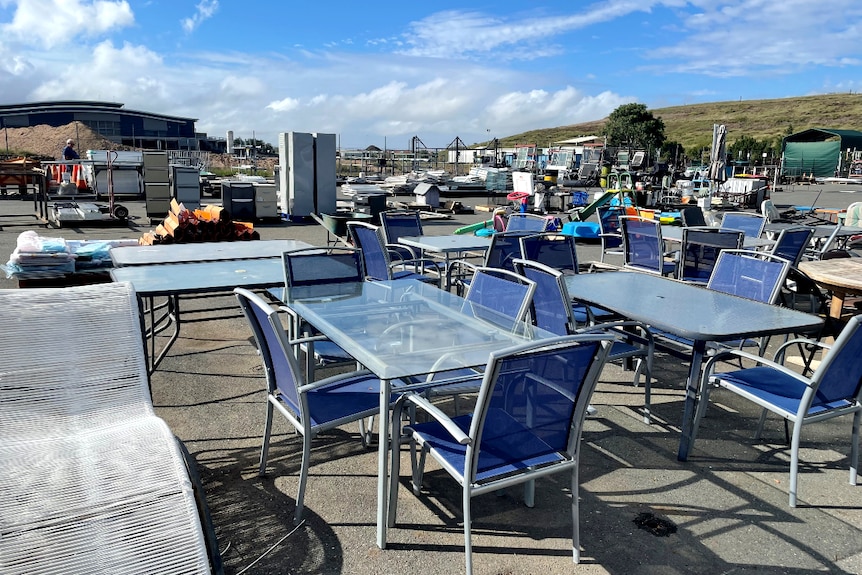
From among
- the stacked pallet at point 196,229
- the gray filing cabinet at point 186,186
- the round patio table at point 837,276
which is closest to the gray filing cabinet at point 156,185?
the gray filing cabinet at point 186,186

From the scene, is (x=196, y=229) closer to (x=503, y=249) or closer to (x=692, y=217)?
(x=503, y=249)

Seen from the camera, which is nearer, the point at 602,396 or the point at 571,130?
the point at 602,396

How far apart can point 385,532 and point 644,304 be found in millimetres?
2112

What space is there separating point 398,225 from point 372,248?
5.62 ft

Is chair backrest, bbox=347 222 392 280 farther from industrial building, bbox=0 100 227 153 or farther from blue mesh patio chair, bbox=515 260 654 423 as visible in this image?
industrial building, bbox=0 100 227 153

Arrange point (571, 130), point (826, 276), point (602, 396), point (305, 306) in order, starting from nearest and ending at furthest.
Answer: point (305, 306) < point (602, 396) < point (826, 276) < point (571, 130)

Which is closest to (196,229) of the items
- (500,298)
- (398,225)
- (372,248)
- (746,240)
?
(398,225)

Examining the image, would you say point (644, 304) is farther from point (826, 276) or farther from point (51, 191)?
point (51, 191)

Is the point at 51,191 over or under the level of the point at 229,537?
over

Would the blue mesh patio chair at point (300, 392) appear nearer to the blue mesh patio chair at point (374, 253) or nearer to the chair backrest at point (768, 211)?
the blue mesh patio chair at point (374, 253)

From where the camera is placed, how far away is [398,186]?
24047 mm

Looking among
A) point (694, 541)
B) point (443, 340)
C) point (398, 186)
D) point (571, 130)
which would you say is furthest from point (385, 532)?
point (571, 130)

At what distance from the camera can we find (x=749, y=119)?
107 metres

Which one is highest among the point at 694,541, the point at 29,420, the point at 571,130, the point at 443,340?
the point at 571,130
